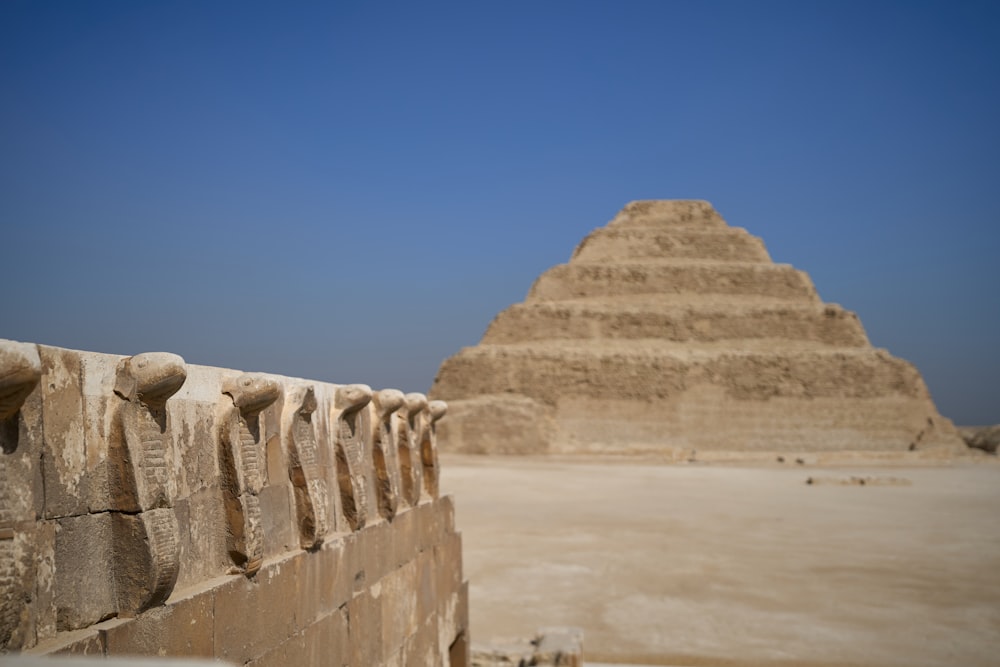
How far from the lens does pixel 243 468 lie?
380cm

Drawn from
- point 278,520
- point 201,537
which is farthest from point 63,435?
point 278,520

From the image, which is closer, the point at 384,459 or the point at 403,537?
the point at 384,459

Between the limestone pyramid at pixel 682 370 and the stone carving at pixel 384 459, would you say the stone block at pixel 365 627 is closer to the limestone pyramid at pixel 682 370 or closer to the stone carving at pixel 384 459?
the stone carving at pixel 384 459

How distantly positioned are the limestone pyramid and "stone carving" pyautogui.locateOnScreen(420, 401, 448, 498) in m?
33.6

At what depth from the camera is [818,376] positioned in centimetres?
4950

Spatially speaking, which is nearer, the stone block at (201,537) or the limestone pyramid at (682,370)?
the stone block at (201,537)

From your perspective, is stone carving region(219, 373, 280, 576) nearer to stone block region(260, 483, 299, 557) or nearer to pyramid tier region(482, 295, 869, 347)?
stone block region(260, 483, 299, 557)

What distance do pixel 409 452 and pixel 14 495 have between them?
12.7ft

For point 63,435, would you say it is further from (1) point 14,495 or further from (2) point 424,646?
(2) point 424,646

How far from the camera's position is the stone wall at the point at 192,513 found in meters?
2.68

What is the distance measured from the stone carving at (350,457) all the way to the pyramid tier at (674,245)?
5485 cm

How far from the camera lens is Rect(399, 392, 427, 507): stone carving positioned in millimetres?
6395

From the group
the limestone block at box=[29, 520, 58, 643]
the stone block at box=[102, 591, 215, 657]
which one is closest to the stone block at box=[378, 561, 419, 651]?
the stone block at box=[102, 591, 215, 657]

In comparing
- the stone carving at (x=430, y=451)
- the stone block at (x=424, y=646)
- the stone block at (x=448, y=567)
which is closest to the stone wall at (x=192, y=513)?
the stone block at (x=424, y=646)
